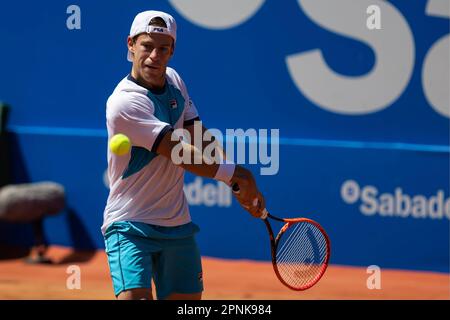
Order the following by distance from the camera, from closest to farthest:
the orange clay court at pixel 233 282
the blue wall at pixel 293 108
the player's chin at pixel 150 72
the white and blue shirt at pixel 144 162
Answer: the white and blue shirt at pixel 144 162 → the player's chin at pixel 150 72 → the orange clay court at pixel 233 282 → the blue wall at pixel 293 108

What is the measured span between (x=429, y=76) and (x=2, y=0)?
4.44m

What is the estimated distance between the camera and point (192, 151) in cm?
427

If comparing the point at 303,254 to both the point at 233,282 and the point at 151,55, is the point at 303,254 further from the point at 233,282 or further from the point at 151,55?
the point at 233,282

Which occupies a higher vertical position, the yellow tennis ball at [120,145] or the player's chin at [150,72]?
the player's chin at [150,72]

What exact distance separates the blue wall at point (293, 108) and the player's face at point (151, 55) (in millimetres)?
3942

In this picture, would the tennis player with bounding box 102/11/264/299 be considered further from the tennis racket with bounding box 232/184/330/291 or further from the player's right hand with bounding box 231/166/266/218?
the tennis racket with bounding box 232/184/330/291

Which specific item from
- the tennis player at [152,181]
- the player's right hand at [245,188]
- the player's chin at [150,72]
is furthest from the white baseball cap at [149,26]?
the player's right hand at [245,188]

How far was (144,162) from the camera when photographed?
14.3ft

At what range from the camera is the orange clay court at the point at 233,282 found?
282 inches

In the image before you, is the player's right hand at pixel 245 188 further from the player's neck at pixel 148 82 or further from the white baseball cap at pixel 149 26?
the white baseball cap at pixel 149 26

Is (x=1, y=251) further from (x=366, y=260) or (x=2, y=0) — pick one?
(x=366, y=260)

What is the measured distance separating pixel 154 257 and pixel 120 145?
753 millimetres
